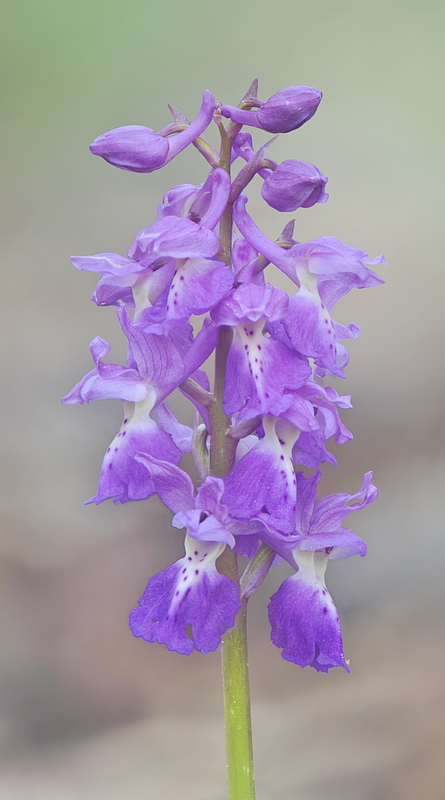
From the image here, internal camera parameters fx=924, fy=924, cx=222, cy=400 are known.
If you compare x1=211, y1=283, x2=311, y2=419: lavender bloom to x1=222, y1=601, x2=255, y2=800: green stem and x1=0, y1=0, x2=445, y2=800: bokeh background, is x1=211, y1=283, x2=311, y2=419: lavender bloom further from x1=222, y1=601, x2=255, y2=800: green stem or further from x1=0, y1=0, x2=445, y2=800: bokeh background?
x1=0, y1=0, x2=445, y2=800: bokeh background

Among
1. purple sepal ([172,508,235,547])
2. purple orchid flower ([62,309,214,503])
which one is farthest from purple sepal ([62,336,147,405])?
purple sepal ([172,508,235,547])

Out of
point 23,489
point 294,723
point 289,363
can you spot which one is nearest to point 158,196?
point 23,489

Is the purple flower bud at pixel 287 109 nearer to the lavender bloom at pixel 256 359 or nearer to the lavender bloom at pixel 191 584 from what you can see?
the lavender bloom at pixel 256 359

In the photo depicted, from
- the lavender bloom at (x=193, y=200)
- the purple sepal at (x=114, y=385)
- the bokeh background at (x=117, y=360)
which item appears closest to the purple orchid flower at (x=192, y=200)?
the lavender bloom at (x=193, y=200)

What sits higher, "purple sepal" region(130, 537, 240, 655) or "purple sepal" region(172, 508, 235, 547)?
"purple sepal" region(172, 508, 235, 547)

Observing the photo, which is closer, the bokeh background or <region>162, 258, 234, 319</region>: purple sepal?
<region>162, 258, 234, 319</region>: purple sepal

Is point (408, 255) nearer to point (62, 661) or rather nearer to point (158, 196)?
point (158, 196)

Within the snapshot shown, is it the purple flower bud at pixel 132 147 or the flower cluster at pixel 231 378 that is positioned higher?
the purple flower bud at pixel 132 147
